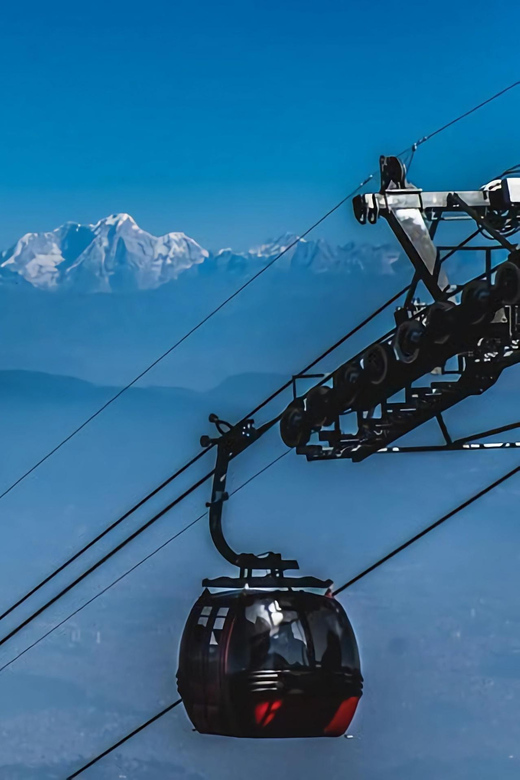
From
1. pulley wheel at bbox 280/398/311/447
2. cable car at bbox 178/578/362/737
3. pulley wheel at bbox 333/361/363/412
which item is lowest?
cable car at bbox 178/578/362/737

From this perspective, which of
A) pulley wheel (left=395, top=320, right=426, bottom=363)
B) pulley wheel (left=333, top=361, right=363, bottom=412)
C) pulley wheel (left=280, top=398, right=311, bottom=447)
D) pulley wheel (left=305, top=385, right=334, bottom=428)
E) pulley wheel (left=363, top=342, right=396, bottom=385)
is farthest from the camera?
pulley wheel (left=280, top=398, right=311, bottom=447)

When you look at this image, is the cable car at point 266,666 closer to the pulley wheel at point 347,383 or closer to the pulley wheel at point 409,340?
the pulley wheel at point 347,383

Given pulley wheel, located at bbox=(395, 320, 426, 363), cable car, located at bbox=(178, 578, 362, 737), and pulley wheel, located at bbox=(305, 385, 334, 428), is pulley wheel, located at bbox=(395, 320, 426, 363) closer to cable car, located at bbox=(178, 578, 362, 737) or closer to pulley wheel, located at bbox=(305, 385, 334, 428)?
pulley wheel, located at bbox=(305, 385, 334, 428)

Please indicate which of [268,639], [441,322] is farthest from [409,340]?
[268,639]

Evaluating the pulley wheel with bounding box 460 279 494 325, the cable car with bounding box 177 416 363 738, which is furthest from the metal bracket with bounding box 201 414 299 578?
the pulley wheel with bounding box 460 279 494 325

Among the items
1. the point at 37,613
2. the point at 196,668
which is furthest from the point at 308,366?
the point at 37,613

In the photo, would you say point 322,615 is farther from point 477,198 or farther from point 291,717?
point 477,198

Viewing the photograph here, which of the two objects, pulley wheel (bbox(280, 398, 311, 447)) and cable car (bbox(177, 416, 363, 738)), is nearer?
pulley wheel (bbox(280, 398, 311, 447))
